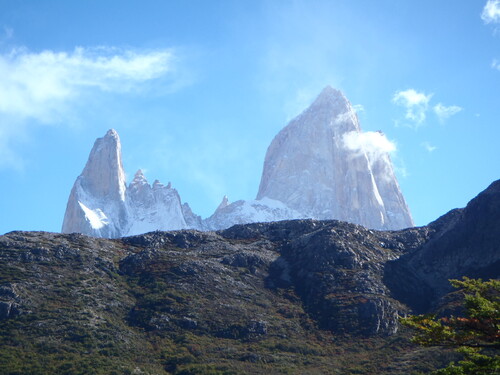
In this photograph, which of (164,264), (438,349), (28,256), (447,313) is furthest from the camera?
(164,264)

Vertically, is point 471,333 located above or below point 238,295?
below

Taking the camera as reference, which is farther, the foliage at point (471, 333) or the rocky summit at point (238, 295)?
the rocky summit at point (238, 295)

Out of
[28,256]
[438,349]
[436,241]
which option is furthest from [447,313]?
[28,256]

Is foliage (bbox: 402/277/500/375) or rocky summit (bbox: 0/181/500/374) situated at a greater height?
rocky summit (bbox: 0/181/500/374)

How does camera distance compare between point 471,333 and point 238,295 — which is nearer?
point 471,333

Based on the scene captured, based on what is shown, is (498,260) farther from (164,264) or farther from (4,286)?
(4,286)

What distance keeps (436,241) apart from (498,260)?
9.82m

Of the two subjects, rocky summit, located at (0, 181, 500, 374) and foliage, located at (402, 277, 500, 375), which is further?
Result: rocky summit, located at (0, 181, 500, 374)

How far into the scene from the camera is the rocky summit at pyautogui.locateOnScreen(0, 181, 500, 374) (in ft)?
170

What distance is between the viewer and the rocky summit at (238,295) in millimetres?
51750

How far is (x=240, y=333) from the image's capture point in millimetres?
59156

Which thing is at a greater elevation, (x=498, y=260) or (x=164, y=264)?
(x=164, y=264)

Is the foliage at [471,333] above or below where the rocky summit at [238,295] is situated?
below

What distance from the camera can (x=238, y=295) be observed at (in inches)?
2655
